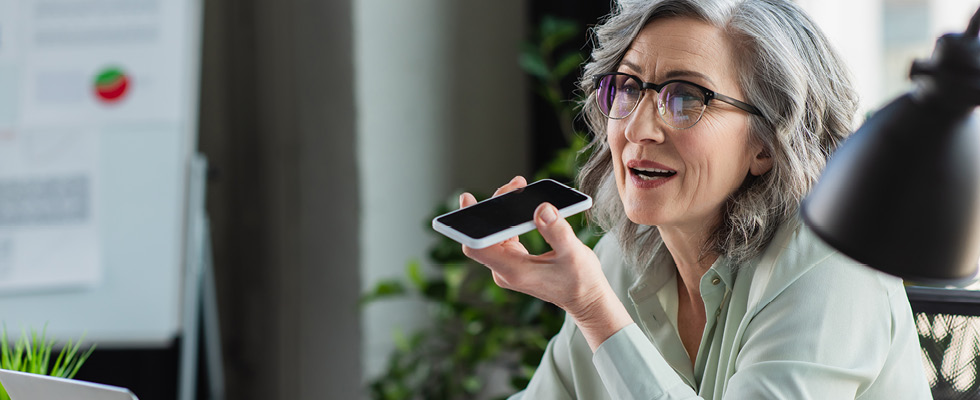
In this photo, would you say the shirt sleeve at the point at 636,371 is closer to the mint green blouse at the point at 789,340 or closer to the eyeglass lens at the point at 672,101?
the mint green blouse at the point at 789,340

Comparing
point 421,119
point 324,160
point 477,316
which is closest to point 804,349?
point 477,316

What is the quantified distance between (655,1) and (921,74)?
22.4 inches

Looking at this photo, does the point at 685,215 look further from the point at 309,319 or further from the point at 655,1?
the point at 309,319

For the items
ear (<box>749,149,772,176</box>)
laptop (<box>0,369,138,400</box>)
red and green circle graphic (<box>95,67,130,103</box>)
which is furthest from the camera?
red and green circle graphic (<box>95,67,130,103</box>)

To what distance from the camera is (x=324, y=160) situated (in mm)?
2410

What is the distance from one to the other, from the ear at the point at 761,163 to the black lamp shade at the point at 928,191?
53 centimetres

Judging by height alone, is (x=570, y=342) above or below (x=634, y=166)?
below

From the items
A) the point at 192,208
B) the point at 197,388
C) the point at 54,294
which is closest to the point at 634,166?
the point at 192,208

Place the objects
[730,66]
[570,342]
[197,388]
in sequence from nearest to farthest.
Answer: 1. [730,66]
2. [570,342]
3. [197,388]

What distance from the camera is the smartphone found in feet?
2.69

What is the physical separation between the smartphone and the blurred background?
1001 millimetres

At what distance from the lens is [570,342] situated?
3.69 ft

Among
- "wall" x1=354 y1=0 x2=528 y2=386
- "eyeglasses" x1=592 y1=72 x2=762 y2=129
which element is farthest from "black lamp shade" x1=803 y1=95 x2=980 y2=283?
"wall" x1=354 y1=0 x2=528 y2=386

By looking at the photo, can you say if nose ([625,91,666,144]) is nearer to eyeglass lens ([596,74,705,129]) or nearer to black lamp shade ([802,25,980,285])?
eyeglass lens ([596,74,705,129])
